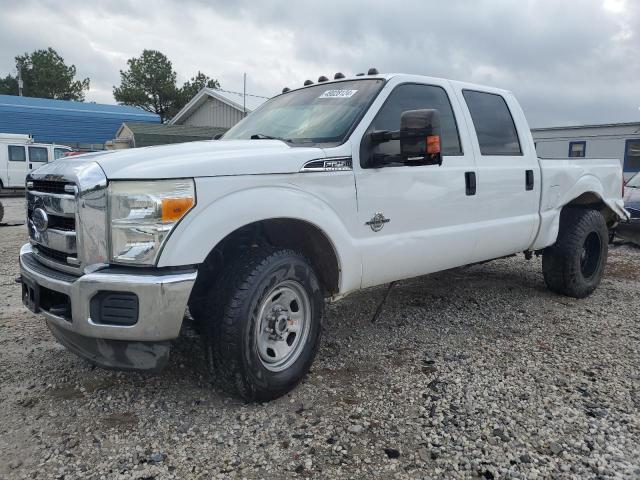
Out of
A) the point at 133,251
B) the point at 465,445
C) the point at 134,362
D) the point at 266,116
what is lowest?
the point at 465,445

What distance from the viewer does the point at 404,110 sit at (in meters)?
3.66

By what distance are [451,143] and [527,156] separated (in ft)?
3.58

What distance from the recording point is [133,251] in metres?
2.44

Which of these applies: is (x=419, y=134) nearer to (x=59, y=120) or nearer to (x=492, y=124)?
(x=492, y=124)

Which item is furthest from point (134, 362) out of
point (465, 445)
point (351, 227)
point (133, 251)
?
point (465, 445)

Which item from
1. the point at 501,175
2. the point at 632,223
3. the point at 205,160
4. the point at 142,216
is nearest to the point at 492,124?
the point at 501,175

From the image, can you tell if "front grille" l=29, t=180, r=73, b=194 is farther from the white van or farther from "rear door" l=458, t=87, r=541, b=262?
the white van

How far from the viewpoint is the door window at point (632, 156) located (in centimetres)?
1861

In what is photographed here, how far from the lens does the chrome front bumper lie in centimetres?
240

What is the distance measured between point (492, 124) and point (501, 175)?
1.56 feet

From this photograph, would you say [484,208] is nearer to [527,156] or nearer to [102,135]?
[527,156]

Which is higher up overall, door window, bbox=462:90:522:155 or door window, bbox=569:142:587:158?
door window, bbox=569:142:587:158

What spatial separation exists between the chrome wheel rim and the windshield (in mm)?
973

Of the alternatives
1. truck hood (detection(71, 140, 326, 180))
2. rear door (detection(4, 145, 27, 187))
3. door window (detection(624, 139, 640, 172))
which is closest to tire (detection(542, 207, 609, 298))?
truck hood (detection(71, 140, 326, 180))
